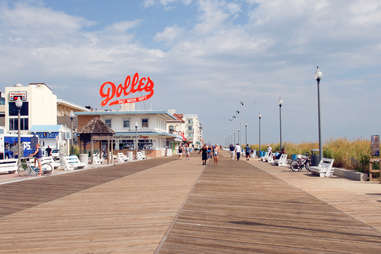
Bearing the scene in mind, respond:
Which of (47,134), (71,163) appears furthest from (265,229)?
(47,134)

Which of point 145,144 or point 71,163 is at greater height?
point 145,144

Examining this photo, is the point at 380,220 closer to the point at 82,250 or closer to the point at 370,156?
the point at 82,250

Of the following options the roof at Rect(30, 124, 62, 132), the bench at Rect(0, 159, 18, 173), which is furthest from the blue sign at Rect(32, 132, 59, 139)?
the bench at Rect(0, 159, 18, 173)

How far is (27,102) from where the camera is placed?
65.0m

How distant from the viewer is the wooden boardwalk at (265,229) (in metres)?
5.78

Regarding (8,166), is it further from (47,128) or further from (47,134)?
(47,128)

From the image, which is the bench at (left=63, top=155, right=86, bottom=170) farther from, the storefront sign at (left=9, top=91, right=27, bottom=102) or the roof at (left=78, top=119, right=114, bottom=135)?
the storefront sign at (left=9, top=91, right=27, bottom=102)

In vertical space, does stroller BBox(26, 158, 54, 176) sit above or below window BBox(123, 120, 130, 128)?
below

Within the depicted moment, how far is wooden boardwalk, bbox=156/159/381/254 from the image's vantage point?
5778 millimetres

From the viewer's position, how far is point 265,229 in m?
6.98

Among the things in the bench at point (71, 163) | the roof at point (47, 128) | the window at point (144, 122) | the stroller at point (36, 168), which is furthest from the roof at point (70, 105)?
the stroller at point (36, 168)

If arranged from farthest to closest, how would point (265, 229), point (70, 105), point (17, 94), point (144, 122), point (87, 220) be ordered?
point (70, 105), point (17, 94), point (144, 122), point (87, 220), point (265, 229)

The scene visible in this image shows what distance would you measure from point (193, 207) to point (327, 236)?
3.40 m

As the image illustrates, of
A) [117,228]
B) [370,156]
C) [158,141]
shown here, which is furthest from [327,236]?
[158,141]
